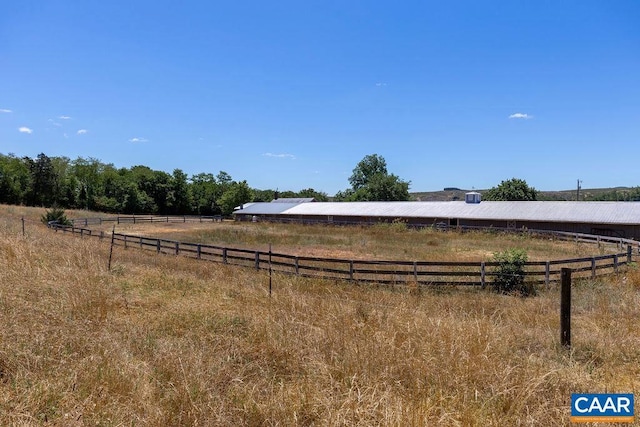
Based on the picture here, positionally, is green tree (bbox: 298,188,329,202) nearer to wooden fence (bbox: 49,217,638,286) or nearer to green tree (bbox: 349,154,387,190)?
green tree (bbox: 349,154,387,190)

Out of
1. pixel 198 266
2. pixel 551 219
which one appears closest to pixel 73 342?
pixel 198 266

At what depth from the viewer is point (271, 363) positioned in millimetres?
4527

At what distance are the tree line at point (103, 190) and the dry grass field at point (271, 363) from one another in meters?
80.8

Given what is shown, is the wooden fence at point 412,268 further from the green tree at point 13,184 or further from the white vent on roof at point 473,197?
the green tree at point 13,184

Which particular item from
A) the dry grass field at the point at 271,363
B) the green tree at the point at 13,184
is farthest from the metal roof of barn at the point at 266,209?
the dry grass field at the point at 271,363

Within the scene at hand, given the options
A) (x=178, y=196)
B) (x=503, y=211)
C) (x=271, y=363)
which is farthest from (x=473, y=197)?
(x=178, y=196)

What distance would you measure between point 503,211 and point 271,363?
4455 cm

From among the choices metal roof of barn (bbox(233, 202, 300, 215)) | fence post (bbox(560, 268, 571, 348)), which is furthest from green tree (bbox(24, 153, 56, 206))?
fence post (bbox(560, 268, 571, 348))

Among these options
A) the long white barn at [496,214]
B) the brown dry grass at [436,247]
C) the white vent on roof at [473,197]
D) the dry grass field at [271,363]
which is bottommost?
the brown dry grass at [436,247]

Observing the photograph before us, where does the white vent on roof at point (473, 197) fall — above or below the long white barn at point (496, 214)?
above

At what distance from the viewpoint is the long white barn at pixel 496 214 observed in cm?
3500

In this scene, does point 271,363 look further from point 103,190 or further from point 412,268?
point 103,190

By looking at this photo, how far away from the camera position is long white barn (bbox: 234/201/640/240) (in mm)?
35000

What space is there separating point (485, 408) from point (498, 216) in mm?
43067
